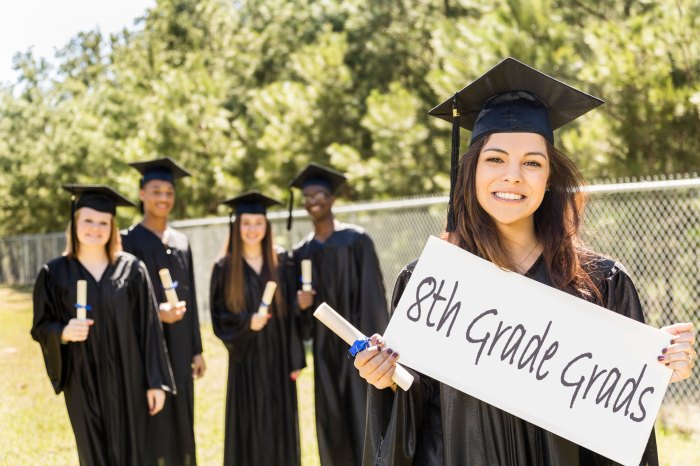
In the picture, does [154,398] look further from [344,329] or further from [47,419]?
[47,419]

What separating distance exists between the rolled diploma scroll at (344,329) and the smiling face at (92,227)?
2.74 m

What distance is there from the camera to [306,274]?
5.82 meters

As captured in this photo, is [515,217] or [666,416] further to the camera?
[666,416]

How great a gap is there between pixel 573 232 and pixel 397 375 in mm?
709

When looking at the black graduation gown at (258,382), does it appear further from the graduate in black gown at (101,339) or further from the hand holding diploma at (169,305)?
the graduate in black gown at (101,339)

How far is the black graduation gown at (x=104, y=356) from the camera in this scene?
4.42 meters

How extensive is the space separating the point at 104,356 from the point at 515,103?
294 cm

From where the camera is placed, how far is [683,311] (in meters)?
5.91

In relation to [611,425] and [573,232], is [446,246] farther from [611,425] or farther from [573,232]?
[611,425]

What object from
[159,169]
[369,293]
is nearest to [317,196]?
[369,293]

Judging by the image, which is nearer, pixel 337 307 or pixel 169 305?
pixel 169 305

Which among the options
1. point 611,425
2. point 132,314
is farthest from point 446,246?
point 132,314

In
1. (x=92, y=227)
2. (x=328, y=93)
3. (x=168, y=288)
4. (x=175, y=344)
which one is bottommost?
(x=175, y=344)

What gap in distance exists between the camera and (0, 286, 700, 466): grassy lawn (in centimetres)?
604
